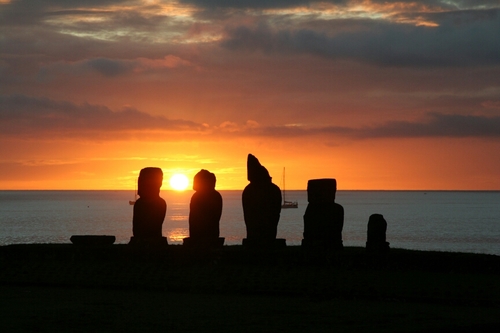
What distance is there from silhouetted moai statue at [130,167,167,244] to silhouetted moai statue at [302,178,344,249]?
487cm

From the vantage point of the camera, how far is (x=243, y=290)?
66.5 feet

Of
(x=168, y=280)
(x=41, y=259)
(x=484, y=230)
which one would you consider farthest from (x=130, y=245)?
(x=484, y=230)

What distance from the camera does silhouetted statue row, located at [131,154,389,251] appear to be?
25094 millimetres

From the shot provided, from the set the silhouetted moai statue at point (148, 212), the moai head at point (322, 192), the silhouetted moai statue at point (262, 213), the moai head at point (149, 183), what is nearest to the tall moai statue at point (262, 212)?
the silhouetted moai statue at point (262, 213)

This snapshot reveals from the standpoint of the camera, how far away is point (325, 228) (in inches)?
989

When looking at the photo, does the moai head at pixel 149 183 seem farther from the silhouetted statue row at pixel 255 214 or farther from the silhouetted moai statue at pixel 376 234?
the silhouetted moai statue at pixel 376 234

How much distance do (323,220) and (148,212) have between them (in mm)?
5850

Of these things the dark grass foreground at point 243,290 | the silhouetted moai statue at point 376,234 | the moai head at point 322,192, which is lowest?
the dark grass foreground at point 243,290

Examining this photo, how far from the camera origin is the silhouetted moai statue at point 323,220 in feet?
82.2

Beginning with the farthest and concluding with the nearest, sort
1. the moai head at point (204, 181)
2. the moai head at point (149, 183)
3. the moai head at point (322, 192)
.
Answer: the moai head at point (149, 183) < the moai head at point (204, 181) < the moai head at point (322, 192)

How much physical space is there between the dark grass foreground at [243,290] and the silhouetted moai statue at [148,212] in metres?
1.14

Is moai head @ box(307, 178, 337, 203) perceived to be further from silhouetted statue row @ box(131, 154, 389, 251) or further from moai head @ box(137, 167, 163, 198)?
moai head @ box(137, 167, 163, 198)

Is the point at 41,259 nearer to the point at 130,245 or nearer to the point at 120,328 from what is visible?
the point at 130,245

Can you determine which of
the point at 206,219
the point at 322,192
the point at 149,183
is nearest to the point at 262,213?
the point at 206,219
